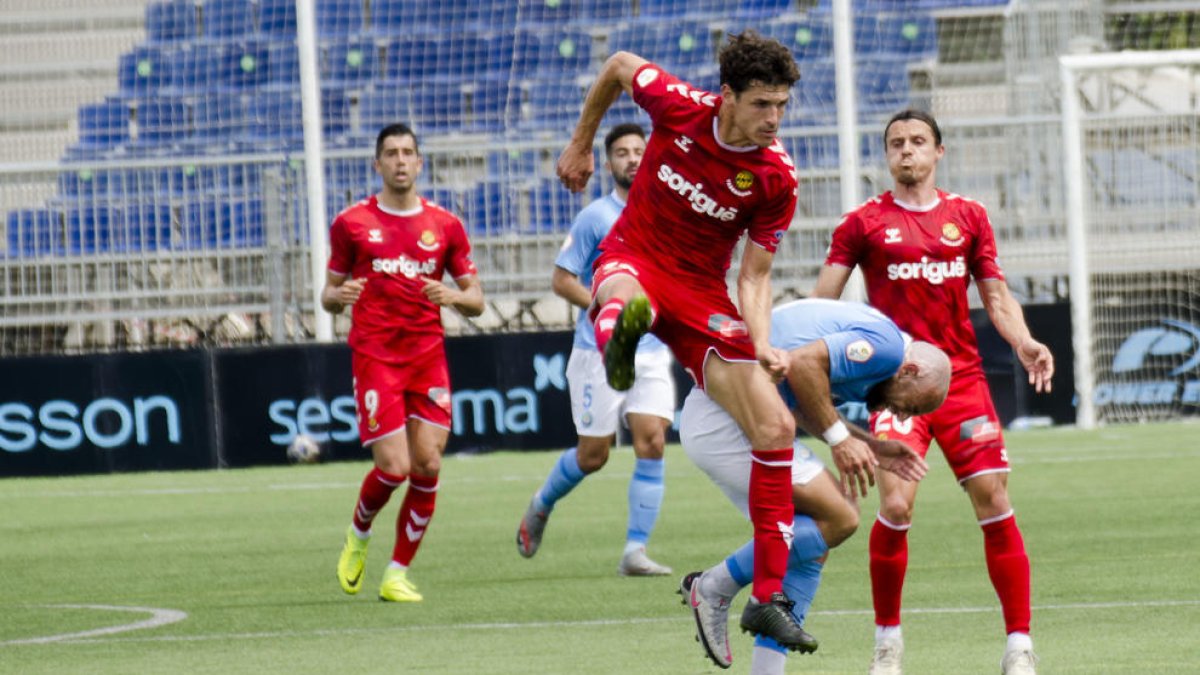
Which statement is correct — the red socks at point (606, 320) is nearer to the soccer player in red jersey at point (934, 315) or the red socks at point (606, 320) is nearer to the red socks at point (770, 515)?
the red socks at point (770, 515)

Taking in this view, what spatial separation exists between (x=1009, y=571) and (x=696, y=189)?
1.77m

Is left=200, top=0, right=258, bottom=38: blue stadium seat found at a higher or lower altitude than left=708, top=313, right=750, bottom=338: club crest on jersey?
higher

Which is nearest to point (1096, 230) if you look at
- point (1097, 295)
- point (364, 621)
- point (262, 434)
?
point (1097, 295)

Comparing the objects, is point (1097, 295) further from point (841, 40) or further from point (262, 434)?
point (262, 434)

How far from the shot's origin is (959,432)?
747cm

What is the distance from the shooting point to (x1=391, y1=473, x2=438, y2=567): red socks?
998 centimetres

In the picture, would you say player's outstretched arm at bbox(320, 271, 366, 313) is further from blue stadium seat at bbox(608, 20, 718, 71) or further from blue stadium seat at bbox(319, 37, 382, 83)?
blue stadium seat at bbox(608, 20, 718, 71)

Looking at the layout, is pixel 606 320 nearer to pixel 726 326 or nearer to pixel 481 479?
pixel 726 326

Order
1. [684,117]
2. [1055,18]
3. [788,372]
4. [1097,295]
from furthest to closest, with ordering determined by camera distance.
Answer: [1055,18]
[1097,295]
[684,117]
[788,372]

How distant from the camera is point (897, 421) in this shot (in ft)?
24.3

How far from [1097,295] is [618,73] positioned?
44.1 ft

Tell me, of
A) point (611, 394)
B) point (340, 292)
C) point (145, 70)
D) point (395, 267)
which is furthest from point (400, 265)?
point (145, 70)

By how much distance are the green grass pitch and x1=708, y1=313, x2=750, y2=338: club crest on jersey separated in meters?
1.23

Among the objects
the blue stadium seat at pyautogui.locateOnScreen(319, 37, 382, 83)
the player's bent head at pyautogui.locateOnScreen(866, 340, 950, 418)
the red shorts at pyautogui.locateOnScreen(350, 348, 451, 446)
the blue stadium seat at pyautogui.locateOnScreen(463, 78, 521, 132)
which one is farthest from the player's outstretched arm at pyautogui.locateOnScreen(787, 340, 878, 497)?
the blue stadium seat at pyautogui.locateOnScreen(319, 37, 382, 83)
